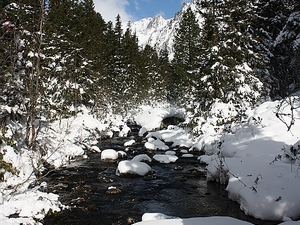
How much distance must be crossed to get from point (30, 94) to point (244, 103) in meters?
11.9

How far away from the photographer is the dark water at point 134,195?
6742 mm

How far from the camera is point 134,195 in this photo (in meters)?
8.30

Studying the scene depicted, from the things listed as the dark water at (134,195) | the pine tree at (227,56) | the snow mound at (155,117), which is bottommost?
the dark water at (134,195)

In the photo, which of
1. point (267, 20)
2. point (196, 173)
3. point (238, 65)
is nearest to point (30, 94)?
point (196, 173)

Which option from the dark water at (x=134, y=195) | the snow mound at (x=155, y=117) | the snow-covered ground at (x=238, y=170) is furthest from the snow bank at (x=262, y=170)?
the snow mound at (x=155, y=117)

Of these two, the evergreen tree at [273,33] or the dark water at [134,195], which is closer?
the dark water at [134,195]

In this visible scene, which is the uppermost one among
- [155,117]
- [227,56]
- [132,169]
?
Result: [227,56]

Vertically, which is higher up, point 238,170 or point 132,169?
point 238,170

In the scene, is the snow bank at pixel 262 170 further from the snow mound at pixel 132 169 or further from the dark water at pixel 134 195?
the snow mound at pixel 132 169

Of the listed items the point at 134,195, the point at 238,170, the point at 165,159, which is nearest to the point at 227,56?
the point at 165,159

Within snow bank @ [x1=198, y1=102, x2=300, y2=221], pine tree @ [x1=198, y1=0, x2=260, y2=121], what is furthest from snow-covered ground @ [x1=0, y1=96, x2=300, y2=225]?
pine tree @ [x1=198, y1=0, x2=260, y2=121]

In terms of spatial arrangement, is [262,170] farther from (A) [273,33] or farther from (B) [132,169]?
(A) [273,33]

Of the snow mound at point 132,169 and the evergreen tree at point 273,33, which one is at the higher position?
the evergreen tree at point 273,33

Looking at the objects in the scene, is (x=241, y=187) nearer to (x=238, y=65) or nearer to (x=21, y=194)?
(x=21, y=194)
